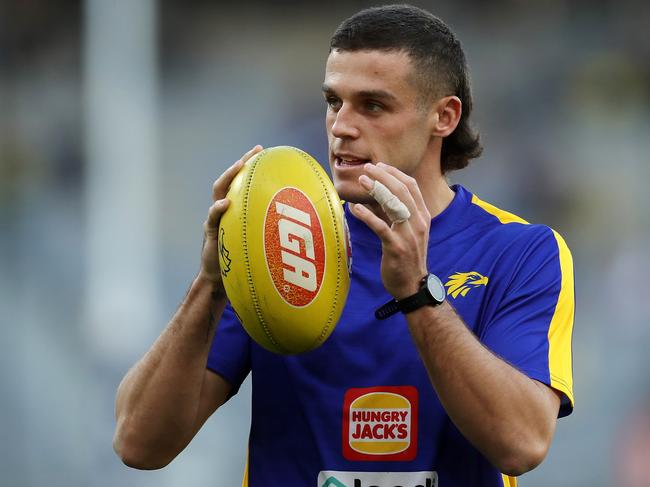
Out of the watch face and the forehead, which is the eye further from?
the watch face

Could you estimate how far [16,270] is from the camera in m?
10.5

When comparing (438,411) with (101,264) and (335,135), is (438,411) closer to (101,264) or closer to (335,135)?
(335,135)

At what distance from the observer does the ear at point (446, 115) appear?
3842 millimetres

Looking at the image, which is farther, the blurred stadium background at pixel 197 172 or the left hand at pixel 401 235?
the blurred stadium background at pixel 197 172

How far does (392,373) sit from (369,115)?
2.60ft

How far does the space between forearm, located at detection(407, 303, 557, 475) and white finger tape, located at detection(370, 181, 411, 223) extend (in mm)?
258

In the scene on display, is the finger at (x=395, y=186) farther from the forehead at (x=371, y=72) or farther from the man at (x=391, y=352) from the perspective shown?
the forehead at (x=371, y=72)

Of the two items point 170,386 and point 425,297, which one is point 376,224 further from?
point 170,386

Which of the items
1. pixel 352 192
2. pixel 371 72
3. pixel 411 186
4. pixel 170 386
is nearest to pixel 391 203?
pixel 411 186

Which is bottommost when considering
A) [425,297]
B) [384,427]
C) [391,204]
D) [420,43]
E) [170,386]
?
[384,427]

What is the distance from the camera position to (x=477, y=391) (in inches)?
120

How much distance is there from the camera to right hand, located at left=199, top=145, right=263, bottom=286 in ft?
10.2

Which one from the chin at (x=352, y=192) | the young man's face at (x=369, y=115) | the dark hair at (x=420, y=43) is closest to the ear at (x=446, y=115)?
the dark hair at (x=420, y=43)

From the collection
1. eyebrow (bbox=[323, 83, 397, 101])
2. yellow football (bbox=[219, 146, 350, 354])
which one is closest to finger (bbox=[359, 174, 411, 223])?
yellow football (bbox=[219, 146, 350, 354])
